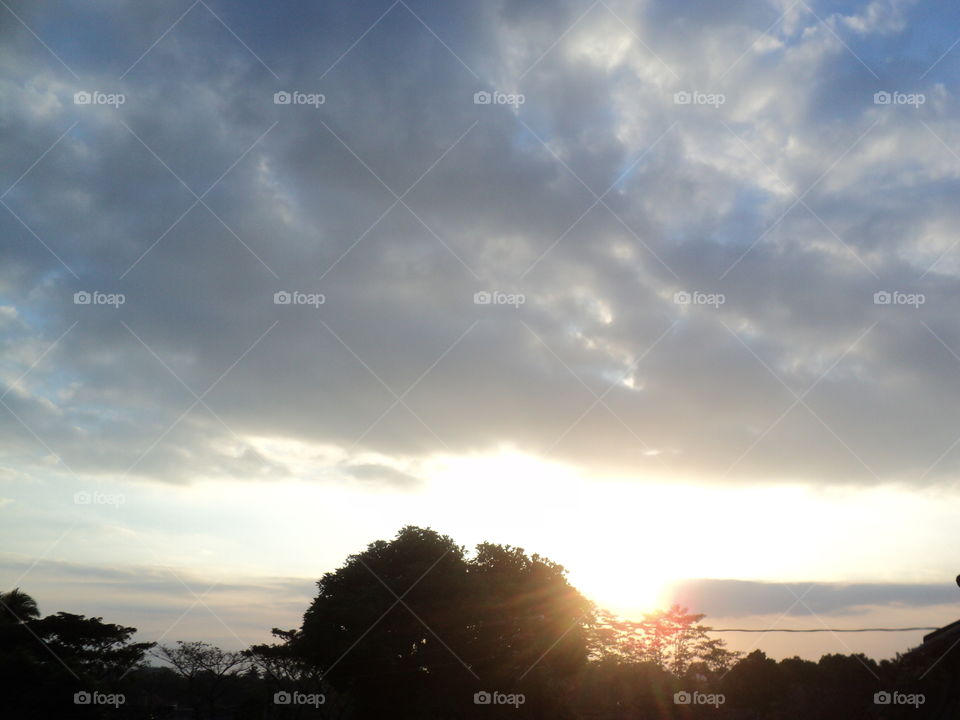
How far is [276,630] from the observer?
43.0 m

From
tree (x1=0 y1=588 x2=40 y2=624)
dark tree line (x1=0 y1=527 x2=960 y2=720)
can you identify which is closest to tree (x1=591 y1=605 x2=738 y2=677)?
dark tree line (x1=0 y1=527 x2=960 y2=720)

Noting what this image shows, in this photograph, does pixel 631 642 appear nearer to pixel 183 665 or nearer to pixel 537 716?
pixel 537 716

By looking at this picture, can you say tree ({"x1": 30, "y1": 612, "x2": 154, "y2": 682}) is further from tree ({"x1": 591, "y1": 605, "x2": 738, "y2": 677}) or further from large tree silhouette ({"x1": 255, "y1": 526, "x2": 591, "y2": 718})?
tree ({"x1": 591, "y1": 605, "x2": 738, "y2": 677})

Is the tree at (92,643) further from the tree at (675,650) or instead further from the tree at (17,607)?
the tree at (675,650)

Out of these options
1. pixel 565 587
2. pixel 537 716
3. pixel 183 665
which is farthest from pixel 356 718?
pixel 183 665

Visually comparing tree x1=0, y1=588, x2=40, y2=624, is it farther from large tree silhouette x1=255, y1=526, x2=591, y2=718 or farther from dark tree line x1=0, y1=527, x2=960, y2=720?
large tree silhouette x1=255, y1=526, x2=591, y2=718

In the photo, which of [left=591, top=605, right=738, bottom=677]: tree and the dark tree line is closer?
the dark tree line

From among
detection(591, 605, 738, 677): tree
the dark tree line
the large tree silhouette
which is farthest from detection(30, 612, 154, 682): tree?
detection(591, 605, 738, 677): tree

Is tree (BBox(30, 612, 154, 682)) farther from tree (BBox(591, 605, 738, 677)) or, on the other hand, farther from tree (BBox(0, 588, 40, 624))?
tree (BBox(591, 605, 738, 677))

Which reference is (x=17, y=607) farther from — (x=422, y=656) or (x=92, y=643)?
(x=422, y=656)

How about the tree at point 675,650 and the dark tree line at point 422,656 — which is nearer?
the dark tree line at point 422,656

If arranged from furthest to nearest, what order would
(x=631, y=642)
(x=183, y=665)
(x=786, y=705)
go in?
(x=631, y=642) → (x=183, y=665) → (x=786, y=705)

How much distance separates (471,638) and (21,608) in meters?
25.5

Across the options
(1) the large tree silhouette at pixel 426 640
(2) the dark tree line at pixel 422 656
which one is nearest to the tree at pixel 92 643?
(2) the dark tree line at pixel 422 656
